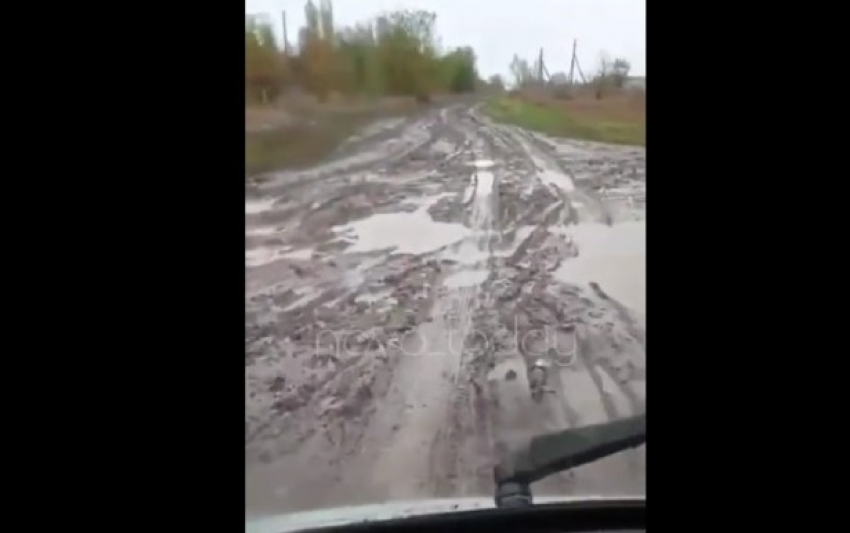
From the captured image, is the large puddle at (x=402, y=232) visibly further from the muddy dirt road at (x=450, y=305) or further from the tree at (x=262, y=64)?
the tree at (x=262, y=64)

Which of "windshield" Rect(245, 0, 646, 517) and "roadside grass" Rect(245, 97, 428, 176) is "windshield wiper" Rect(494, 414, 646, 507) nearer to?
"windshield" Rect(245, 0, 646, 517)

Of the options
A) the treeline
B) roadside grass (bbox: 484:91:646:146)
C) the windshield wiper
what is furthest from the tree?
the windshield wiper

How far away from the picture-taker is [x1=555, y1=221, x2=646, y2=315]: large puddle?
1.02 meters

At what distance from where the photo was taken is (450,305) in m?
1.05

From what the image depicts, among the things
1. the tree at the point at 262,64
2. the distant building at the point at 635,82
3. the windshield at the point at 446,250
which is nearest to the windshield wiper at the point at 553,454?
the windshield at the point at 446,250

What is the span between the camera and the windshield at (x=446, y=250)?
3.36 ft

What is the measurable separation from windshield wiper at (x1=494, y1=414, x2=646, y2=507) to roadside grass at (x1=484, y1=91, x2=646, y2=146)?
13.0 inches

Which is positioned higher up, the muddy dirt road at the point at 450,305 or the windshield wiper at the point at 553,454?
the muddy dirt road at the point at 450,305

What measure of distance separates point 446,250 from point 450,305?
6 centimetres

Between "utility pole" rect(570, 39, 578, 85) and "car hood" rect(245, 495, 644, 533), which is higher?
"utility pole" rect(570, 39, 578, 85)
